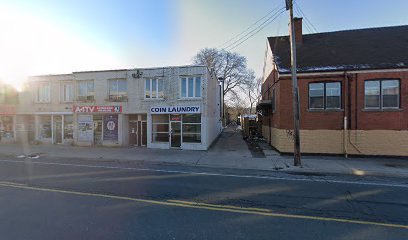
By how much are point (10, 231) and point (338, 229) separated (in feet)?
18.7

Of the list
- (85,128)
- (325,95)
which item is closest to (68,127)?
(85,128)

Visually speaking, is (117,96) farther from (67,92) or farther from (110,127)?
(67,92)

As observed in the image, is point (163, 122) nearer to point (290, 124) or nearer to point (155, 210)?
point (290, 124)

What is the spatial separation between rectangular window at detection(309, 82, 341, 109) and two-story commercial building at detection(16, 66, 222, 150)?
693cm

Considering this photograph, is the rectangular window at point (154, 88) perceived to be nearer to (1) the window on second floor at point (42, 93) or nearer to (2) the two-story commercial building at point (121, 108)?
(2) the two-story commercial building at point (121, 108)

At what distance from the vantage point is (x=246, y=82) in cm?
A: 5997

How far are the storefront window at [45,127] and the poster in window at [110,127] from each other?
5.50 metres

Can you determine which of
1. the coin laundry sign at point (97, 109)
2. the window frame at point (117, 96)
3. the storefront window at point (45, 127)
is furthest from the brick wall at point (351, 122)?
the storefront window at point (45, 127)

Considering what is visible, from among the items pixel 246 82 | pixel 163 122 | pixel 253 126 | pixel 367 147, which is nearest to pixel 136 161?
pixel 163 122

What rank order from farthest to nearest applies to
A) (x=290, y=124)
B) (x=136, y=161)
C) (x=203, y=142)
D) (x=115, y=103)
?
(x=115, y=103), (x=203, y=142), (x=290, y=124), (x=136, y=161)

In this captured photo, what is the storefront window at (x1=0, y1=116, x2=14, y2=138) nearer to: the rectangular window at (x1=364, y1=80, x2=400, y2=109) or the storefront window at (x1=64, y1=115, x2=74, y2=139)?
the storefront window at (x1=64, y1=115, x2=74, y2=139)

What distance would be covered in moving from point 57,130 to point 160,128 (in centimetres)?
942

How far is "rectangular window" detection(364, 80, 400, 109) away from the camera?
15.1m

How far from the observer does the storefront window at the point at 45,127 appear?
21.9 m
